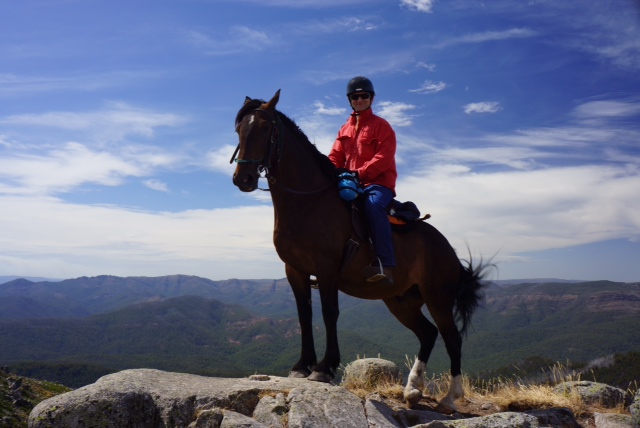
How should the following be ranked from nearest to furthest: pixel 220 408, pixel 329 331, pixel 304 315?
pixel 220 408
pixel 329 331
pixel 304 315

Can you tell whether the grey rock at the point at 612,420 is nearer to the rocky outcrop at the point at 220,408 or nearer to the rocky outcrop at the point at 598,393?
the rocky outcrop at the point at 598,393

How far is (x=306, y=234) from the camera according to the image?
6266 mm

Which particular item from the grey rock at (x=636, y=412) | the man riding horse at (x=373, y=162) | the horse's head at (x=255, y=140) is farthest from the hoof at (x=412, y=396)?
the horse's head at (x=255, y=140)

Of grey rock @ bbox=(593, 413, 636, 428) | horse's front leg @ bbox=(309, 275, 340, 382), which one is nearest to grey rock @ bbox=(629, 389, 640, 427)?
grey rock @ bbox=(593, 413, 636, 428)

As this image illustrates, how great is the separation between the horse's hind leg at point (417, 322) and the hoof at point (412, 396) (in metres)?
0.35

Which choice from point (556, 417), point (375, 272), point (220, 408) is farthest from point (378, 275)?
point (556, 417)

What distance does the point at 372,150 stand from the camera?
7.32 metres

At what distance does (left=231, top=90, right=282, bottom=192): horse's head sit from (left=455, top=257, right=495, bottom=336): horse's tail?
13.2ft

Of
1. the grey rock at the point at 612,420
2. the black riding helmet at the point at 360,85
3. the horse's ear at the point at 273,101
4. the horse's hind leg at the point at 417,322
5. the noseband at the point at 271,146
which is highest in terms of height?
the black riding helmet at the point at 360,85

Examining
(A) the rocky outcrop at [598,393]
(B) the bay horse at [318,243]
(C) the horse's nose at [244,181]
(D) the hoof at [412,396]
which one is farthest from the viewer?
(A) the rocky outcrop at [598,393]

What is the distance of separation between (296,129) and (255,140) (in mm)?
1003

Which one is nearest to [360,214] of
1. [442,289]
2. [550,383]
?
[442,289]

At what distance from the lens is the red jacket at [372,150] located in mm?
7098

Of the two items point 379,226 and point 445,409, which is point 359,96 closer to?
point 379,226
